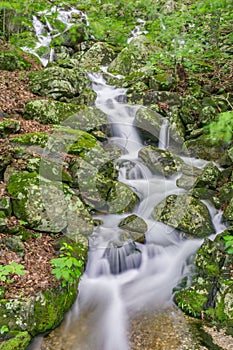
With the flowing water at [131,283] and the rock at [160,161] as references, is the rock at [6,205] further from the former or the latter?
the rock at [160,161]

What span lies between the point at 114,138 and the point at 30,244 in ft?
16.2

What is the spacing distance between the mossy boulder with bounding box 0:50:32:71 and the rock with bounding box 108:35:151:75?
3.58m

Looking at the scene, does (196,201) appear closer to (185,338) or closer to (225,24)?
(185,338)

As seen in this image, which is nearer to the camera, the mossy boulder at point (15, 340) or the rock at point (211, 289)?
the mossy boulder at point (15, 340)

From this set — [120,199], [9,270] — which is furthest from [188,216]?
[9,270]

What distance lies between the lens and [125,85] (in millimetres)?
10875

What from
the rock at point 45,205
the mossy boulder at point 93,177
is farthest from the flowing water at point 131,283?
the rock at point 45,205

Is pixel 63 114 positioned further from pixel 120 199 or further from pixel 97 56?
pixel 97 56

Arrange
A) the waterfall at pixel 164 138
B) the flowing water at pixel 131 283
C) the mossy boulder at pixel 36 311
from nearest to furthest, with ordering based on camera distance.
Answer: the mossy boulder at pixel 36 311, the flowing water at pixel 131 283, the waterfall at pixel 164 138

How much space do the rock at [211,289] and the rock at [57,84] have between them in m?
6.52

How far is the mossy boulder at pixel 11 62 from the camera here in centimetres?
1017

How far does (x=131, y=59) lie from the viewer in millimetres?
12227

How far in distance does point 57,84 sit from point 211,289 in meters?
7.47

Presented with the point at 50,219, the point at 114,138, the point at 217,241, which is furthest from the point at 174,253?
the point at 114,138
